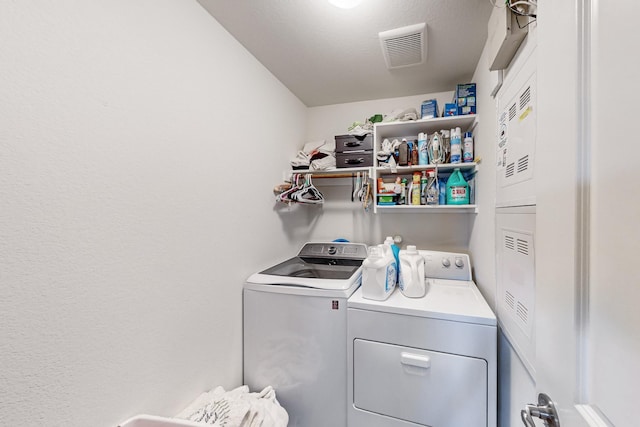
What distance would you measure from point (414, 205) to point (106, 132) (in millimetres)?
1843

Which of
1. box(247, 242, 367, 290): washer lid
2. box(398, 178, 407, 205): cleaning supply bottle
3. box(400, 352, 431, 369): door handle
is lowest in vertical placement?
box(400, 352, 431, 369): door handle

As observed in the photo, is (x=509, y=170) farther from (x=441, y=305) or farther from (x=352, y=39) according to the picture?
(x=352, y=39)

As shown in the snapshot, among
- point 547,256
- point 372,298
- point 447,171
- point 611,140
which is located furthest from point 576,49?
point 447,171

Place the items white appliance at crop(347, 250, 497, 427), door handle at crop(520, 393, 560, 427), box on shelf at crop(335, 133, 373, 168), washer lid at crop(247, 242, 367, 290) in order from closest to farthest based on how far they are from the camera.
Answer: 1. door handle at crop(520, 393, 560, 427)
2. white appliance at crop(347, 250, 497, 427)
3. washer lid at crop(247, 242, 367, 290)
4. box on shelf at crop(335, 133, 373, 168)

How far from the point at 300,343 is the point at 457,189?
1522 millimetres

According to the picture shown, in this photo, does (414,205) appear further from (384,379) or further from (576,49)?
(576,49)

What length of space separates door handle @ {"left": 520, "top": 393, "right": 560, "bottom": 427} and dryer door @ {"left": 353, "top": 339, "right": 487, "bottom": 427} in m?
0.73

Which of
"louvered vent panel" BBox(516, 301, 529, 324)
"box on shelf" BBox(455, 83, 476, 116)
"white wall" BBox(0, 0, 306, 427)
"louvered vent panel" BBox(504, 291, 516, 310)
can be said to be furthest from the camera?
"box on shelf" BBox(455, 83, 476, 116)

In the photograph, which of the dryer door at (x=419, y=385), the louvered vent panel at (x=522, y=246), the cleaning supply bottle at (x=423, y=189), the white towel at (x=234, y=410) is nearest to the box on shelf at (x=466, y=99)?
the cleaning supply bottle at (x=423, y=189)

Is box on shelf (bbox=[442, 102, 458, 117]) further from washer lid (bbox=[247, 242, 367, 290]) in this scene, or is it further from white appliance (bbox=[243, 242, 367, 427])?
white appliance (bbox=[243, 242, 367, 427])

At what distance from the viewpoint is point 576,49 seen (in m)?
0.46

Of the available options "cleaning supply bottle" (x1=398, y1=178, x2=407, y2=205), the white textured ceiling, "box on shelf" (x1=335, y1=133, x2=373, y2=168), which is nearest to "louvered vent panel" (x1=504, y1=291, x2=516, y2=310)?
"cleaning supply bottle" (x1=398, y1=178, x2=407, y2=205)

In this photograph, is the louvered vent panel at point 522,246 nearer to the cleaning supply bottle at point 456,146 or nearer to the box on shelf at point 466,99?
the cleaning supply bottle at point 456,146

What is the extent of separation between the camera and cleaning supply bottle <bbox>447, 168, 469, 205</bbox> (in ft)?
5.98
